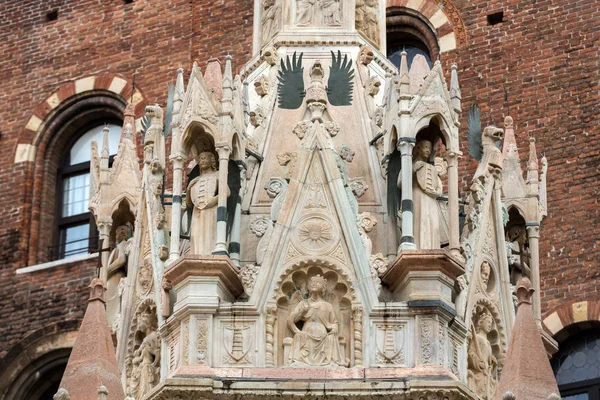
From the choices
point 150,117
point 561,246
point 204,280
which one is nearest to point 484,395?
point 204,280

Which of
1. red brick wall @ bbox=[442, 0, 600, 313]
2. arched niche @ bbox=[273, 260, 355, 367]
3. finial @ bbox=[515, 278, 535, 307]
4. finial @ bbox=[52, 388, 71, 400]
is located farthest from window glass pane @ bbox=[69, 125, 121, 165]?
finial @ bbox=[52, 388, 71, 400]

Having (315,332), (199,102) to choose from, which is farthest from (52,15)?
(315,332)

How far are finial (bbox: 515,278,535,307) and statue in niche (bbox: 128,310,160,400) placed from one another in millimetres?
2854

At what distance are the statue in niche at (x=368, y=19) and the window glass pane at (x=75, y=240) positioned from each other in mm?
9266

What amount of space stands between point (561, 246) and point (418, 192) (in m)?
7.34

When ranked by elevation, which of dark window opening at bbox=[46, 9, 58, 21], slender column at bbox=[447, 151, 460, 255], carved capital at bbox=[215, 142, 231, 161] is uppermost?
dark window opening at bbox=[46, 9, 58, 21]

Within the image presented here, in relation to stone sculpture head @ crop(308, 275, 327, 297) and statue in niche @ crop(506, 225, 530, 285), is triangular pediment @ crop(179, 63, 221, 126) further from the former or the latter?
statue in niche @ crop(506, 225, 530, 285)

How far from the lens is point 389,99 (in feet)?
52.0

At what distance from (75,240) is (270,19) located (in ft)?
30.4

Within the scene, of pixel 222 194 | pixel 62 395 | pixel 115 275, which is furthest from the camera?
pixel 115 275

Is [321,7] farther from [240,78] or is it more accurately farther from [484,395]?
[484,395]

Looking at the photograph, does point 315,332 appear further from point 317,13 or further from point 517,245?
point 317,13

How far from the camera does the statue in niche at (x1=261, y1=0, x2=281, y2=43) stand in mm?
17438

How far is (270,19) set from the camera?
1766cm
